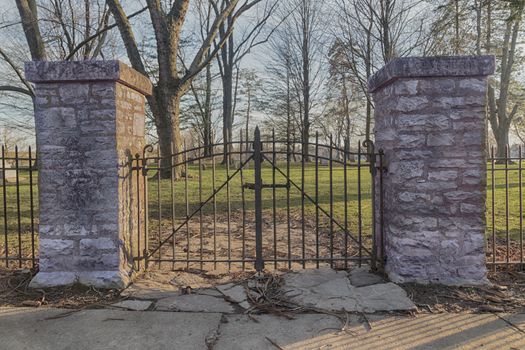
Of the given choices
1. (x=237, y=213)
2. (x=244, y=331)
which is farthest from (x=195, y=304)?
(x=237, y=213)

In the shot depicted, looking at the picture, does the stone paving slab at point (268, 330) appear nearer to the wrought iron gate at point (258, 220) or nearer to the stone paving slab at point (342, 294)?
the stone paving slab at point (342, 294)

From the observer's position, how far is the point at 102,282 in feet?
11.9

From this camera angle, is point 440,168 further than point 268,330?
Yes

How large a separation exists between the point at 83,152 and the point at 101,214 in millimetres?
633

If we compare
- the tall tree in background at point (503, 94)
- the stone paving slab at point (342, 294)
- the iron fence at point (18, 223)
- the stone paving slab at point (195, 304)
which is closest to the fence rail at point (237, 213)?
the iron fence at point (18, 223)

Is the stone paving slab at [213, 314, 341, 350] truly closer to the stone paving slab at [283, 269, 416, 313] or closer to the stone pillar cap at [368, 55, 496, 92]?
the stone paving slab at [283, 269, 416, 313]

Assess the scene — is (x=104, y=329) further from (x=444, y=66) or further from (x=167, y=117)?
(x=167, y=117)

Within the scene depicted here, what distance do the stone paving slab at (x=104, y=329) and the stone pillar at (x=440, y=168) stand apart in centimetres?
204

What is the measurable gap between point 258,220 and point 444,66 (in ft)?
7.65

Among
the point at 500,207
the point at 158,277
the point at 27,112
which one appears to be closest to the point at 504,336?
the point at 158,277

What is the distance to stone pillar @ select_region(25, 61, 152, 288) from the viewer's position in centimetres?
358

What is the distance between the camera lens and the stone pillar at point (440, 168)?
137 inches

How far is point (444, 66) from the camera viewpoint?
3447mm

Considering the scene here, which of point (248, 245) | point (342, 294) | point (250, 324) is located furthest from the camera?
point (248, 245)
